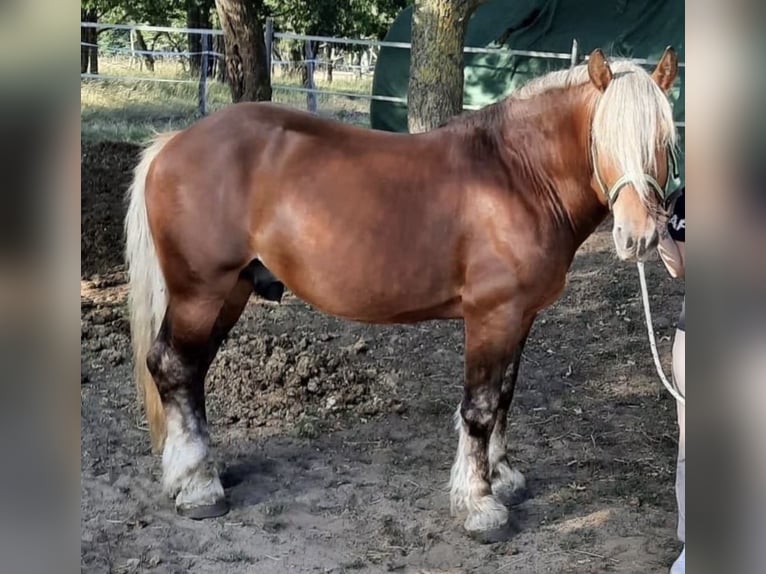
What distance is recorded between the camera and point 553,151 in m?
2.84

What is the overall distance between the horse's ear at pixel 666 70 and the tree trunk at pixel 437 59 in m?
2.21

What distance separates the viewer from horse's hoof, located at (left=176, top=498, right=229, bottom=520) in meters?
3.10

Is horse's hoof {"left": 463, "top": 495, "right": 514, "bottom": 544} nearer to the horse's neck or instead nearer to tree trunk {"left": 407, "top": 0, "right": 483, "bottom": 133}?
the horse's neck

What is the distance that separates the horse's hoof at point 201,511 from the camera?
3.10 meters

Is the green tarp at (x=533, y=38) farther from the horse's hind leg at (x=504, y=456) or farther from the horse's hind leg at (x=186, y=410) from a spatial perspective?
the horse's hind leg at (x=186, y=410)

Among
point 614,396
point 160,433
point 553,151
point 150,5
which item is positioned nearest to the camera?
point 553,151

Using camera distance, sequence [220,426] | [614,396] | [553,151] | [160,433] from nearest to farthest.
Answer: [553,151] < [160,433] < [220,426] < [614,396]

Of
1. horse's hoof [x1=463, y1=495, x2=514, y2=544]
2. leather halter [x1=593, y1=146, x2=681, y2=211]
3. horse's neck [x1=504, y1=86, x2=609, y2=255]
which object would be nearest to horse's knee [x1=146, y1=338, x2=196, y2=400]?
horse's hoof [x1=463, y1=495, x2=514, y2=544]

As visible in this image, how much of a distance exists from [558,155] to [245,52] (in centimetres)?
415

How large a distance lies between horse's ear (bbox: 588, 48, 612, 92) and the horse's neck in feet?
0.61

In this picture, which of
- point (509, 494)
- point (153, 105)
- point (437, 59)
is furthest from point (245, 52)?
point (153, 105)

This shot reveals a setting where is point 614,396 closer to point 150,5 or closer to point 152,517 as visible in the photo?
point 152,517
